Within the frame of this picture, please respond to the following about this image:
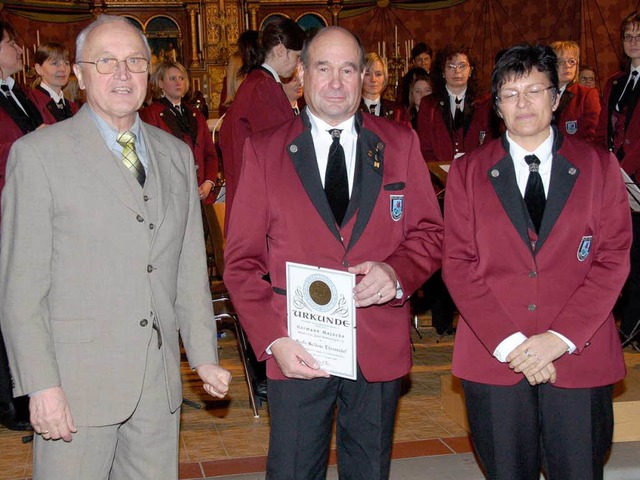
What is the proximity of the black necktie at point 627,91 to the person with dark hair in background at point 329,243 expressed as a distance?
3.73 metres

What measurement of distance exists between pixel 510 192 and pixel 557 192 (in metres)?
0.14

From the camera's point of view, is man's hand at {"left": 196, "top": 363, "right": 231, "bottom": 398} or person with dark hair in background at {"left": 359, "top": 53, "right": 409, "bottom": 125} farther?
person with dark hair in background at {"left": 359, "top": 53, "right": 409, "bottom": 125}

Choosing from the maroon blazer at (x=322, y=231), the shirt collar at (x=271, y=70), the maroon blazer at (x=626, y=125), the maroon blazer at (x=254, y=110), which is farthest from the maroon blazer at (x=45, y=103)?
the maroon blazer at (x=626, y=125)

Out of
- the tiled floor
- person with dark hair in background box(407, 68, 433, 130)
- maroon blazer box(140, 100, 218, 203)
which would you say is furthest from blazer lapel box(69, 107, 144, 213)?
person with dark hair in background box(407, 68, 433, 130)

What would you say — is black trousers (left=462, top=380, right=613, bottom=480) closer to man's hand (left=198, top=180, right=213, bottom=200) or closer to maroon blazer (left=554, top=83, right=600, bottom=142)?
maroon blazer (left=554, top=83, right=600, bottom=142)

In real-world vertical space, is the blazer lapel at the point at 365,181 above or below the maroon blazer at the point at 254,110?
below

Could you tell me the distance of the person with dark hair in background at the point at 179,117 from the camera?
7.72m

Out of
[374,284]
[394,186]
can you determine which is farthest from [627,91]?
[374,284]

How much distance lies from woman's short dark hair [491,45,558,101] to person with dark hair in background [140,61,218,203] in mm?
4918

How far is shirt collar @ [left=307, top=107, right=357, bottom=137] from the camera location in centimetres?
290

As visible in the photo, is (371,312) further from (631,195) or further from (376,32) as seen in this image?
(376,32)

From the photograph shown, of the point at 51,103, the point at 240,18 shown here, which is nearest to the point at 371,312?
the point at 51,103

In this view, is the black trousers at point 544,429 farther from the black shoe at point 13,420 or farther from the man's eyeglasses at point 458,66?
the man's eyeglasses at point 458,66

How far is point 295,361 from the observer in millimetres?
2742
